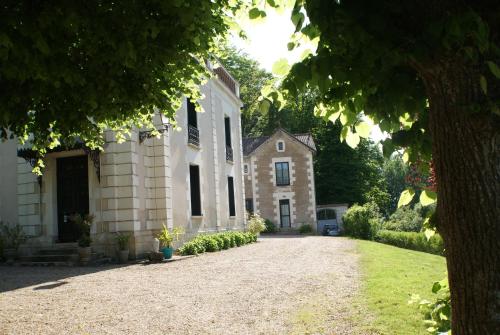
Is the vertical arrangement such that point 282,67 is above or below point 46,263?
above

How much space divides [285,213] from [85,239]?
2131cm

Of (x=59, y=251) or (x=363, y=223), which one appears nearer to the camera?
(x=59, y=251)

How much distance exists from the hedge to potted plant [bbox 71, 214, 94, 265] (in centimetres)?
279

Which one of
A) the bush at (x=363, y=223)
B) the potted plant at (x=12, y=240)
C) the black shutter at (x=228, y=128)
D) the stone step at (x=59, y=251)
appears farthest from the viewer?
the bush at (x=363, y=223)

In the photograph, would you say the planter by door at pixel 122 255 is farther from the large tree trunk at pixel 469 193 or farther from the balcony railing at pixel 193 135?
the large tree trunk at pixel 469 193

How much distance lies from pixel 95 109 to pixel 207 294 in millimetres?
3513

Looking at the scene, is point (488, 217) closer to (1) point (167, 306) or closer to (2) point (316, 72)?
(2) point (316, 72)

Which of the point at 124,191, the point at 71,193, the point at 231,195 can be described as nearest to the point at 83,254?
the point at 124,191

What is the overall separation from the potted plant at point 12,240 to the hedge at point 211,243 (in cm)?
477

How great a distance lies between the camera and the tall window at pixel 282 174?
32.4m

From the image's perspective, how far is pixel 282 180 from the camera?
106 feet

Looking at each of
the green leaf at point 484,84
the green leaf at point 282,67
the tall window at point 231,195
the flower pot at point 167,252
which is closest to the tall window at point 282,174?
the tall window at point 231,195

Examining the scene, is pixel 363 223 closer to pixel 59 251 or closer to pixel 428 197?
pixel 59 251

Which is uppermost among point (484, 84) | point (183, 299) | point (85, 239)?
point (484, 84)
